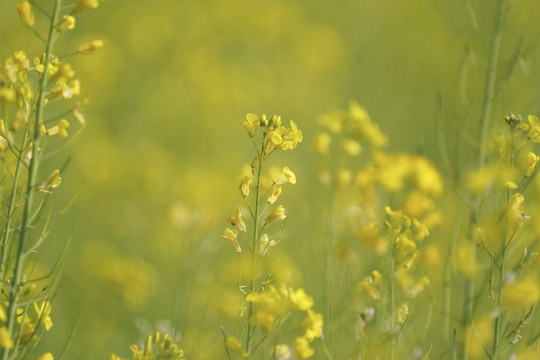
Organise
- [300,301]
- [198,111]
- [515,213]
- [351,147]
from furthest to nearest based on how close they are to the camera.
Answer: [198,111] < [351,147] < [515,213] < [300,301]

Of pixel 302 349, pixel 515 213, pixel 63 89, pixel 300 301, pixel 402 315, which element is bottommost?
pixel 302 349

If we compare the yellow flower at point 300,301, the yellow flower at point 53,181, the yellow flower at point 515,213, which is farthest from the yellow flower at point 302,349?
the yellow flower at point 53,181

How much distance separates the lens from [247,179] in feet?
6.22

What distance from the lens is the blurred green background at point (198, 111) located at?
3.86 metres

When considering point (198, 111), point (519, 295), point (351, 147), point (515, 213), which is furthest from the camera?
point (198, 111)

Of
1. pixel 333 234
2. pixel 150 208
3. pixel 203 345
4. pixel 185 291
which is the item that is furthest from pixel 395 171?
pixel 150 208

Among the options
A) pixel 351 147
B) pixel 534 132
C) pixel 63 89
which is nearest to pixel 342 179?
pixel 351 147

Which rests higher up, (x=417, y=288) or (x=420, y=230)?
(x=420, y=230)

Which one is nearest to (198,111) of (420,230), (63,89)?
(63,89)

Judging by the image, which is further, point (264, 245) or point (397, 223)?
point (397, 223)

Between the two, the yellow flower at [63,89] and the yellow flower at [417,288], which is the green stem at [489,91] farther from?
the yellow flower at [63,89]

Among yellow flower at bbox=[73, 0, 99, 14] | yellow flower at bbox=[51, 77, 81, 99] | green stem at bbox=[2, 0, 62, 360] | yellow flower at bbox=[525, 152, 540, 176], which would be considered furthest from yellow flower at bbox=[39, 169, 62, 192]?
yellow flower at bbox=[525, 152, 540, 176]

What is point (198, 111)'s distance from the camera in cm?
742

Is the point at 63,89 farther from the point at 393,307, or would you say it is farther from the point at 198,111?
the point at 198,111
